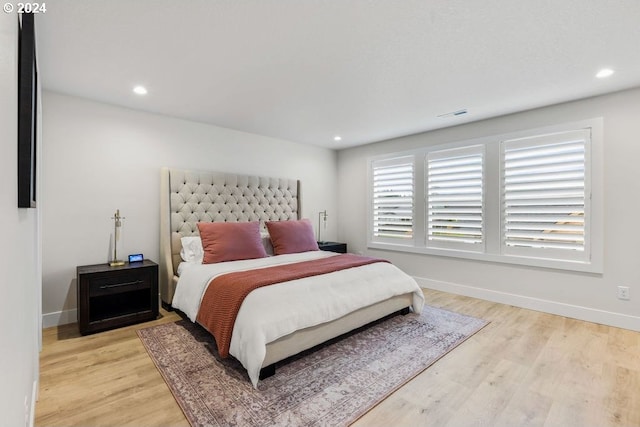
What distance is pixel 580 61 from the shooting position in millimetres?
Result: 2412

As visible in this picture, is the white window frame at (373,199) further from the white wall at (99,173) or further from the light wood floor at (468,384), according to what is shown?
the white wall at (99,173)

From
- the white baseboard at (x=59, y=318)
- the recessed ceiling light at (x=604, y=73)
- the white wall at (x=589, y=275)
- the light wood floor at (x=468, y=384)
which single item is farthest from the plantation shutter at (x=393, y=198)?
the white baseboard at (x=59, y=318)

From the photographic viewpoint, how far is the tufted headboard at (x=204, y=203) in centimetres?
363

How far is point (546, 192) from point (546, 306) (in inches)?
51.8

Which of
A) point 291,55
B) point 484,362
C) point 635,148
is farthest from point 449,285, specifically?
point 291,55

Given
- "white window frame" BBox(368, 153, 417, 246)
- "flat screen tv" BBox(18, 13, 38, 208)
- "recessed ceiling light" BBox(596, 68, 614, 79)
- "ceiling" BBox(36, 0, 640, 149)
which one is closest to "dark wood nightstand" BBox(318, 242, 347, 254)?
"white window frame" BBox(368, 153, 417, 246)

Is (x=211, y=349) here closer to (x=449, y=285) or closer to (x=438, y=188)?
(x=449, y=285)

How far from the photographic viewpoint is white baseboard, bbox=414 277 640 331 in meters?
3.07

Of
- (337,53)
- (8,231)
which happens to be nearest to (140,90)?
(337,53)

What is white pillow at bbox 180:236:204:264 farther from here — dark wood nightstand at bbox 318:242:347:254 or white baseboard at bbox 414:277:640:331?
white baseboard at bbox 414:277:640:331

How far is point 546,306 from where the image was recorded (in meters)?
3.51

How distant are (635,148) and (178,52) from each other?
14.0ft

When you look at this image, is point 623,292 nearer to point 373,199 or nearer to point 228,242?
point 373,199

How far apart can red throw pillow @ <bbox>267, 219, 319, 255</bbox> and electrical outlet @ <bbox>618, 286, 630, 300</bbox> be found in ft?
11.1
